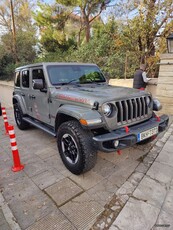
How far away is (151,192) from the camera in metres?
2.32

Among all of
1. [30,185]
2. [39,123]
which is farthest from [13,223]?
[39,123]

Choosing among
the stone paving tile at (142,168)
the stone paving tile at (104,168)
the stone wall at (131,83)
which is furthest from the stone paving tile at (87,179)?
the stone wall at (131,83)

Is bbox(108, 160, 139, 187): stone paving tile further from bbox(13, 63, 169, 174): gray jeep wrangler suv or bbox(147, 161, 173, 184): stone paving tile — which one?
bbox(13, 63, 169, 174): gray jeep wrangler suv

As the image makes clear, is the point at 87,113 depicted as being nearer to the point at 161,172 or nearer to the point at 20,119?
the point at 161,172

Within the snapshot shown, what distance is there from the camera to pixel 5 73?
1672cm

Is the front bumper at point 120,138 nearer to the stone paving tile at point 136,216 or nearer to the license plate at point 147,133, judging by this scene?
the license plate at point 147,133

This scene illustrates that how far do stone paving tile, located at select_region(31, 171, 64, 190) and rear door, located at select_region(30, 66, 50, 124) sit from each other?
3.76 ft

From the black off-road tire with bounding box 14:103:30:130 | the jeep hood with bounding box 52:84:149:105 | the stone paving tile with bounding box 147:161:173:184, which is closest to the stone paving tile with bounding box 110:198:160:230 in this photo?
the stone paving tile with bounding box 147:161:173:184

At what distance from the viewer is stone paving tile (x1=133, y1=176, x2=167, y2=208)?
217 centimetres

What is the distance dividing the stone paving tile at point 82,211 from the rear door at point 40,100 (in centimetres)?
184

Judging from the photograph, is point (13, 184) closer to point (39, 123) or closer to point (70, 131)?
point (70, 131)

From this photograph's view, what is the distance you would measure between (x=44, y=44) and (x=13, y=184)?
45.7ft

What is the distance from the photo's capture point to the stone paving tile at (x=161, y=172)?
2.59m

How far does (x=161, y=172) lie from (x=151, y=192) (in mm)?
573
